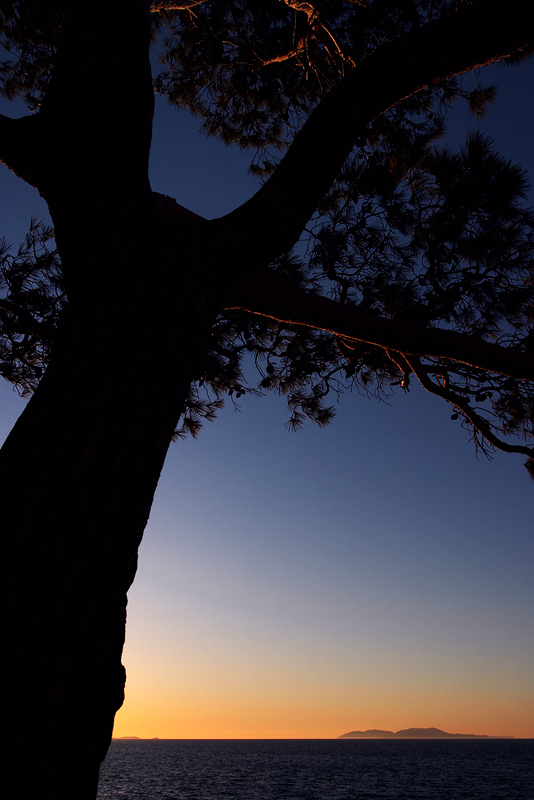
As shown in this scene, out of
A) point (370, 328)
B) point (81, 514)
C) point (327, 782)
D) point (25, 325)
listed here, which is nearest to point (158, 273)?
point (81, 514)

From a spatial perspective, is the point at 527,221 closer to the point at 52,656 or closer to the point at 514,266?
the point at 514,266

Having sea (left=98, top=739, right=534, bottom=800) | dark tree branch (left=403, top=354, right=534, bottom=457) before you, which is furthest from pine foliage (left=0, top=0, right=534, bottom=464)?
sea (left=98, top=739, right=534, bottom=800)

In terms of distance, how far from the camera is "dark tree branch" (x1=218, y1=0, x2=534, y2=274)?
207 cm

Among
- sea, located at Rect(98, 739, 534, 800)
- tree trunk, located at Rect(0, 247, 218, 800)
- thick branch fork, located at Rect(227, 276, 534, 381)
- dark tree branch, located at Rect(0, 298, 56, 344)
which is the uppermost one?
sea, located at Rect(98, 739, 534, 800)

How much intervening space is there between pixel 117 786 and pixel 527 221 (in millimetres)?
65340

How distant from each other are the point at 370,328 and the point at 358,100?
3.82ft

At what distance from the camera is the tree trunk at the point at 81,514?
3.71ft

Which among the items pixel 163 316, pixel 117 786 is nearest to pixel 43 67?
pixel 163 316

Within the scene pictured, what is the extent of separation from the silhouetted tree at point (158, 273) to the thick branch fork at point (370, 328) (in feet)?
0.04

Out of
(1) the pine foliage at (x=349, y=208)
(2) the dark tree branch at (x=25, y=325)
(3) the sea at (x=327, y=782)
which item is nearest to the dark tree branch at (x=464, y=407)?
(1) the pine foliage at (x=349, y=208)

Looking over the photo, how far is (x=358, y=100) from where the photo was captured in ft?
7.20

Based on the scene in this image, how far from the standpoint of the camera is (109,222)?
1.79 m

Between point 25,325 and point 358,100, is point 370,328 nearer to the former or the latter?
point 358,100

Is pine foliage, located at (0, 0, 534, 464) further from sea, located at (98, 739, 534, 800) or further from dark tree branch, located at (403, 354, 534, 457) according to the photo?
sea, located at (98, 739, 534, 800)
